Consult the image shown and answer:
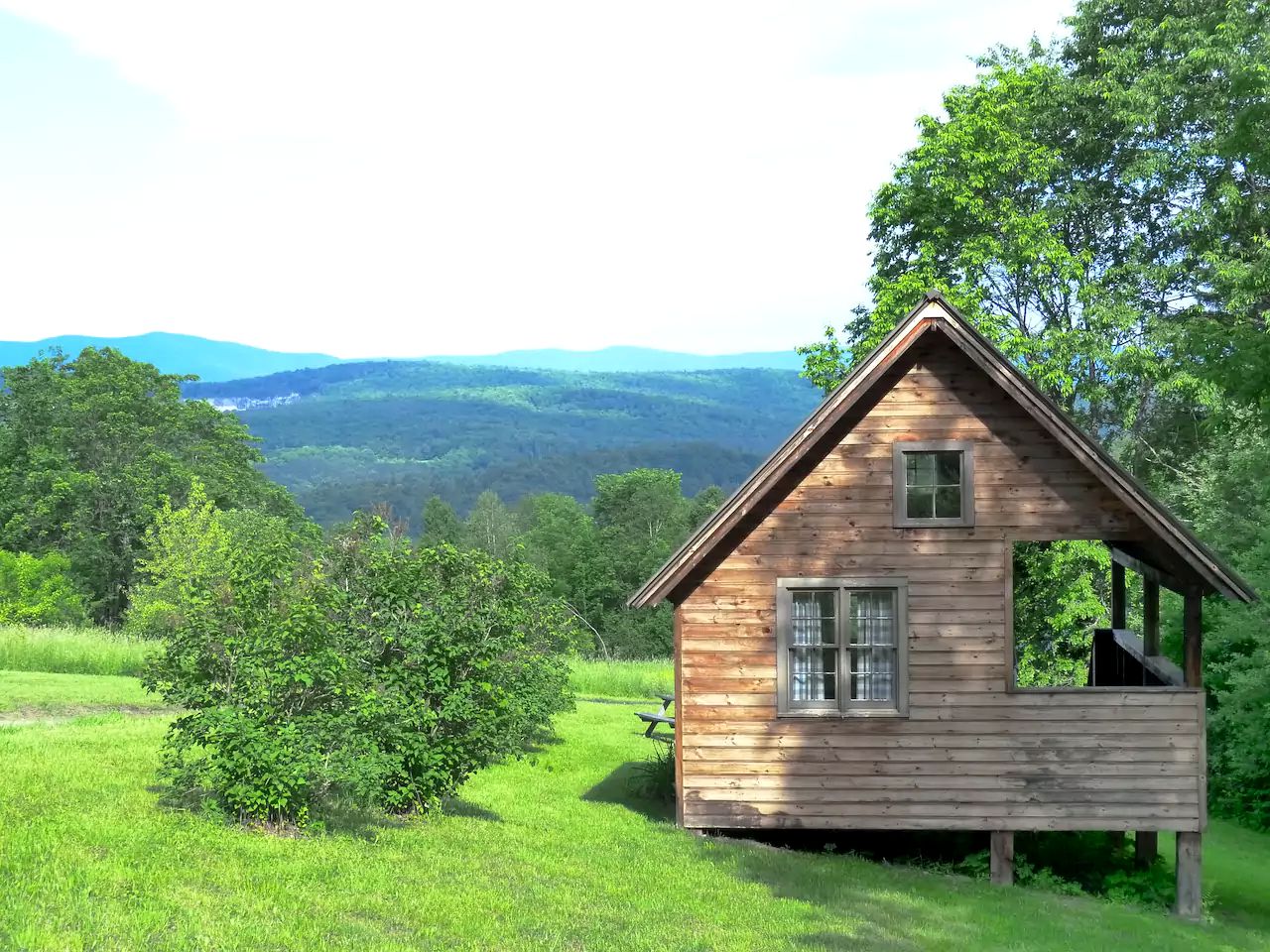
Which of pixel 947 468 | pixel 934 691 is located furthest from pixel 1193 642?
pixel 947 468

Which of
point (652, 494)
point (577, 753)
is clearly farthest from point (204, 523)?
point (652, 494)

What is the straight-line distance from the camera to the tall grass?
32469 millimetres

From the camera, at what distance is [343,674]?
46.9ft

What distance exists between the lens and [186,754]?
17516 millimetres

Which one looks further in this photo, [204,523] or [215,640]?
[204,523]

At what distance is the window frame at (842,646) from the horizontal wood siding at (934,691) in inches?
4.5

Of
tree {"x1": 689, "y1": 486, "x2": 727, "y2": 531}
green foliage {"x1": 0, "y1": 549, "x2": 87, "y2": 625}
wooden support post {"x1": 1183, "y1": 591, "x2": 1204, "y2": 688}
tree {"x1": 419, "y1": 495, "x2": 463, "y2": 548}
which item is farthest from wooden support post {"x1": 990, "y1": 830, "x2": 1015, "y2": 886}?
tree {"x1": 419, "y1": 495, "x2": 463, "y2": 548}

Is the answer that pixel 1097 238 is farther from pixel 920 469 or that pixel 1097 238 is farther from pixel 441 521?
pixel 441 521

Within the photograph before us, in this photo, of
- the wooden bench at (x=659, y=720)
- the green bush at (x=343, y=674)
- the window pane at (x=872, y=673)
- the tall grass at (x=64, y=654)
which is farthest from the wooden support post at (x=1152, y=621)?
the tall grass at (x=64, y=654)

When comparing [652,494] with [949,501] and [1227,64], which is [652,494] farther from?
[949,501]

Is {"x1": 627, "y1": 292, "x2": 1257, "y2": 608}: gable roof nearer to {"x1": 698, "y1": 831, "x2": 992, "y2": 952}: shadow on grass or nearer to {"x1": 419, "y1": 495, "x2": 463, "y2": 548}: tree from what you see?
{"x1": 698, "y1": 831, "x2": 992, "y2": 952}: shadow on grass

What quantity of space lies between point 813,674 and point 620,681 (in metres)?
21.1

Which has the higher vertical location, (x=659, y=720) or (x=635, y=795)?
(x=659, y=720)

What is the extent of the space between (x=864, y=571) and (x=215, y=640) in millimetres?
8452
